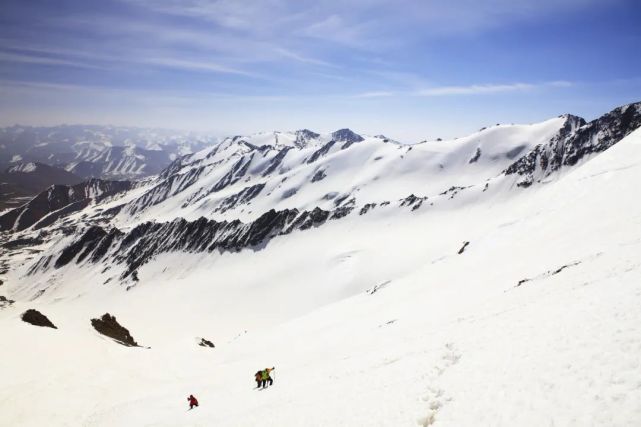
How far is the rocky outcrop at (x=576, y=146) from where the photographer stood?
474 ft

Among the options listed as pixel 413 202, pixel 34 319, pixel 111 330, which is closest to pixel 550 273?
pixel 111 330

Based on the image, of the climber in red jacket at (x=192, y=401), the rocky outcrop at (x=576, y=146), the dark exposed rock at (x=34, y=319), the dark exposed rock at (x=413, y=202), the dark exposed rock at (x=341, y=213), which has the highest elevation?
the rocky outcrop at (x=576, y=146)

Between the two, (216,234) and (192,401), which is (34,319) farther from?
(216,234)

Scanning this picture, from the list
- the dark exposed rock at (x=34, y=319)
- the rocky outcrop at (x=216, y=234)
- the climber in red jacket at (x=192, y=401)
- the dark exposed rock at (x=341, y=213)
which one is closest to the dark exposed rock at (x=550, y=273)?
the climber in red jacket at (x=192, y=401)

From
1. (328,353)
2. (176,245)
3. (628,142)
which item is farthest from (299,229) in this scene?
(328,353)

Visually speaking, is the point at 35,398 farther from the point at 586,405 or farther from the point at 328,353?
the point at 586,405

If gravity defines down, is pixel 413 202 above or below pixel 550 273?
below

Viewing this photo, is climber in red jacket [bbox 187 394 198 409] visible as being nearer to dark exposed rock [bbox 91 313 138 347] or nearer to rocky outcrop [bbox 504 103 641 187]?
dark exposed rock [bbox 91 313 138 347]

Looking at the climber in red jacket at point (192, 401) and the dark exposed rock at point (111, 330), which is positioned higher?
the climber in red jacket at point (192, 401)

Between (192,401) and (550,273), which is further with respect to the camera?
(550,273)

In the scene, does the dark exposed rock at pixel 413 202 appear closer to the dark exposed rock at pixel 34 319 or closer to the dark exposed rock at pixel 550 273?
the dark exposed rock at pixel 550 273

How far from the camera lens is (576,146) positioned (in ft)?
491

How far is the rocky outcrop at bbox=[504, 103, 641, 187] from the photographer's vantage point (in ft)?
474

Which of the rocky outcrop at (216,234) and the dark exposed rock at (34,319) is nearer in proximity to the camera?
the dark exposed rock at (34,319)
